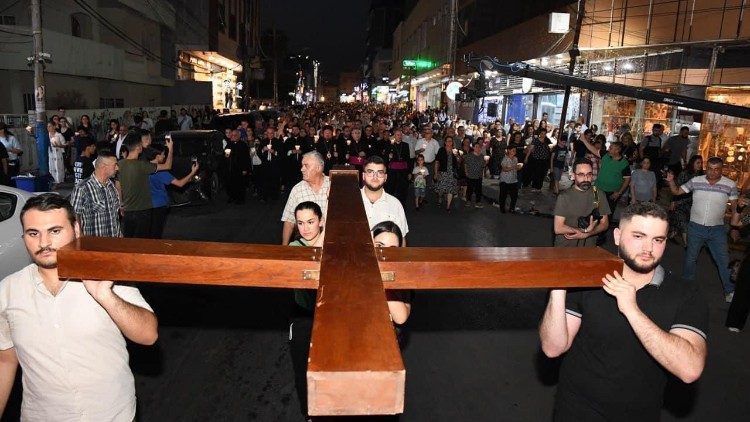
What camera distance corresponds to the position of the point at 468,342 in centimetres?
595

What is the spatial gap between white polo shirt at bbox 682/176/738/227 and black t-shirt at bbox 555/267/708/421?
16.9ft

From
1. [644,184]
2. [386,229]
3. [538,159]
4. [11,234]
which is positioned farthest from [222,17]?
[386,229]

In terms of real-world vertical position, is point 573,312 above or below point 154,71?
below

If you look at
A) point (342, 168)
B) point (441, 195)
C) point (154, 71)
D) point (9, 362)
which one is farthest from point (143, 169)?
point (154, 71)

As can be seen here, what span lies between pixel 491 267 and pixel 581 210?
16.2ft

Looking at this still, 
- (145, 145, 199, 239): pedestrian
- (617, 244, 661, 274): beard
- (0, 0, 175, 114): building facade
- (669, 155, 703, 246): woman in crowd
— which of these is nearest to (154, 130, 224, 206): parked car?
(145, 145, 199, 239): pedestrian

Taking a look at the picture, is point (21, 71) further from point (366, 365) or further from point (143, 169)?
point (366, 365)

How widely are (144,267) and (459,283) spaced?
0.99 m

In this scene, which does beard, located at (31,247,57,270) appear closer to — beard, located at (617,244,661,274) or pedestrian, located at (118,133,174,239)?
beard, located at (617,244,661,274)

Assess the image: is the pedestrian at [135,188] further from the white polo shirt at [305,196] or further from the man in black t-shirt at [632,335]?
the man in black t-shirt at [632,335]

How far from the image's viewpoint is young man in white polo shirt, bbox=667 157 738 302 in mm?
6930

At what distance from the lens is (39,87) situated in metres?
14.6

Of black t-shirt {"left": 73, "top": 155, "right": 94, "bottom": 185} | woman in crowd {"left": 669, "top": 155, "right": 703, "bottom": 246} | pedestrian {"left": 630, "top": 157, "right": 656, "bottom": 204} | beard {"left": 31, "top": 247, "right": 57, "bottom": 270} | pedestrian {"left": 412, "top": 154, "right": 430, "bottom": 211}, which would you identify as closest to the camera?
beard {"left": 31, "top": 247, "right": 57, "bottom": 270}

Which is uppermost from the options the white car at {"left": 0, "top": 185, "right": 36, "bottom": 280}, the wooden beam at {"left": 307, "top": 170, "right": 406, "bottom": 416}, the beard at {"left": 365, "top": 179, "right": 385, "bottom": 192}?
the wooden beam at {"left": 307, "top": 170, "right": 406, "bottom": 416}
